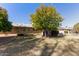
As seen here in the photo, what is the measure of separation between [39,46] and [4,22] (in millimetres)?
764

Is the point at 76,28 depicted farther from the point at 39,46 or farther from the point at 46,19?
the point at 39,46

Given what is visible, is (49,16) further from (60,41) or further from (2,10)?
(2,10)

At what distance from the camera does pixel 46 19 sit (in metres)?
3.46

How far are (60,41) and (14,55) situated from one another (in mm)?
856

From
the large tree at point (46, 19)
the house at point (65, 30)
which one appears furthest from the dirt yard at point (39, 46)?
the large tree at point (46, 19)

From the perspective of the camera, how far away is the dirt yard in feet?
10.9

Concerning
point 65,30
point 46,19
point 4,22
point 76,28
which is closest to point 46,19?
point 46,19

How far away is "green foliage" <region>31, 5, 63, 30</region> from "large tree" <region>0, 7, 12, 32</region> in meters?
0.44

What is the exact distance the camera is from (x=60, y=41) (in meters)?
3.48

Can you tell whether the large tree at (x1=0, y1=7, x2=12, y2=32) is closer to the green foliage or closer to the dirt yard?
the dirt yard

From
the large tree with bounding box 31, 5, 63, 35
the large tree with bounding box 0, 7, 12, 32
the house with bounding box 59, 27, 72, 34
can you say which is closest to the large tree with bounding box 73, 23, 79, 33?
the house with bounding box 59, 27, 72, 34

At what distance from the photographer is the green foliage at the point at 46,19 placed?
136 inches

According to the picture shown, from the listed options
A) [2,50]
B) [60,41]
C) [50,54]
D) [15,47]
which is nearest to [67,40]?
[60,41]

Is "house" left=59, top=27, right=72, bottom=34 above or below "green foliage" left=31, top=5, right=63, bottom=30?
below
